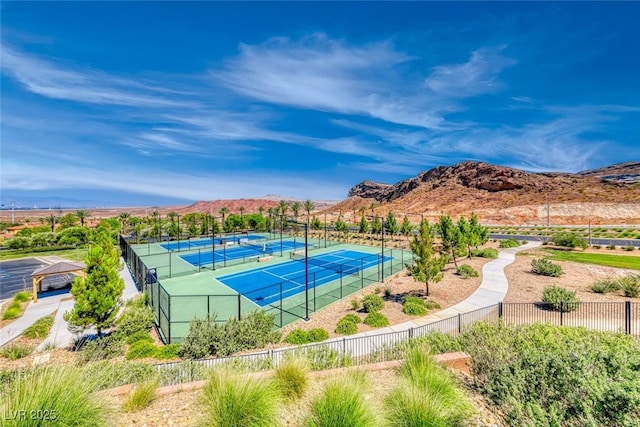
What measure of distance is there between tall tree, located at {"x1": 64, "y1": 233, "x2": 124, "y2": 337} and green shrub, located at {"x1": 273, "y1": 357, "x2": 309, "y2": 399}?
10.1 metres

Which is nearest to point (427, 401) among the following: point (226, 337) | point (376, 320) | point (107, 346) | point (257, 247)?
point (226, 337)

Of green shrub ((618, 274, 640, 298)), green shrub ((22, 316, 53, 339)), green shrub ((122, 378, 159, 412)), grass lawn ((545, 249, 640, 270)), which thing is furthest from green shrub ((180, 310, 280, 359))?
grass lawn ((545, 249, 640, 270))

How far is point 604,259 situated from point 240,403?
35442mm

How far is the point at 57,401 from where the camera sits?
3906 mm

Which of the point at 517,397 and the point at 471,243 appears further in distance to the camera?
the point at 471,243

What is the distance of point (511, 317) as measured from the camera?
1338 centimetres

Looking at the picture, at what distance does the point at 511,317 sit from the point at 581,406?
1053cm

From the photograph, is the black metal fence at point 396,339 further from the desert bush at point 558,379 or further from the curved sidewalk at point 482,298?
the desert bush at point 558,379

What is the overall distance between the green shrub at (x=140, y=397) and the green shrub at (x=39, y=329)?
12963 millimetres

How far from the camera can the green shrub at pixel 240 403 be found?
4.39 metres

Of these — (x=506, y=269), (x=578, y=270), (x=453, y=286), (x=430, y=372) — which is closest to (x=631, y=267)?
(x=578, y=270)

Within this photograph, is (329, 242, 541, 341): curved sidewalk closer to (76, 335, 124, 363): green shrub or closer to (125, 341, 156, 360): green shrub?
(125, 341, 156, 360): green shrub

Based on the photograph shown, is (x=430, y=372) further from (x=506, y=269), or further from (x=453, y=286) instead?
(x=506, y=269)

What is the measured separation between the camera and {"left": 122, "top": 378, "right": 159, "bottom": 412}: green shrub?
16.7 feet
